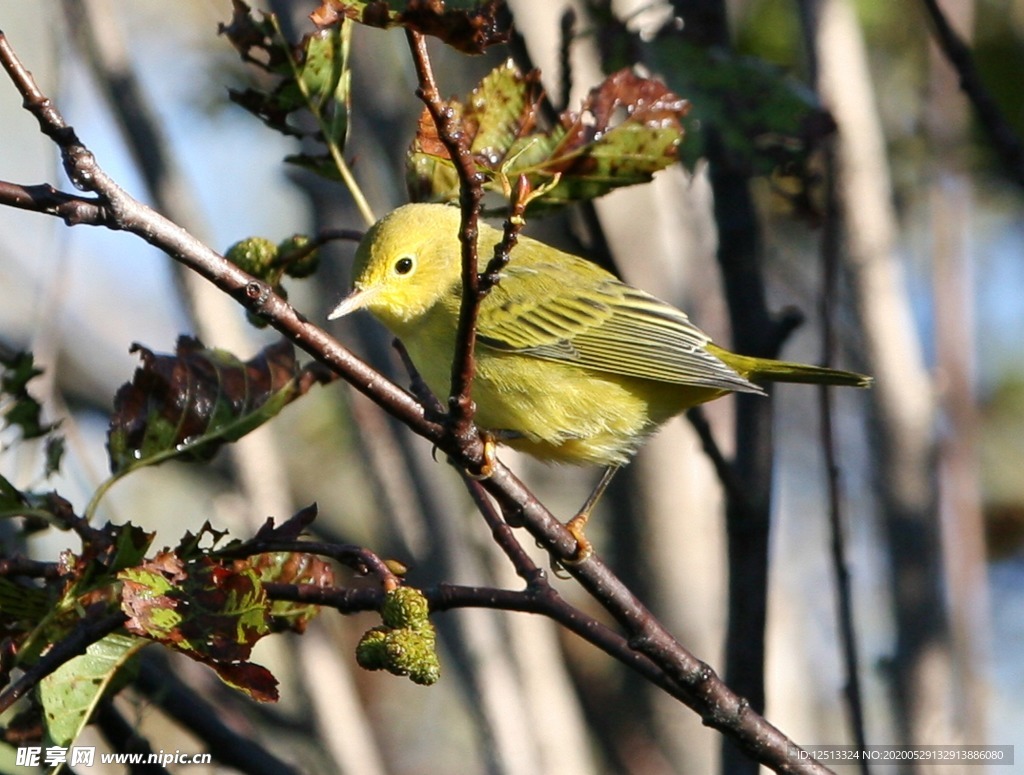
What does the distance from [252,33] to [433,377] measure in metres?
1.21

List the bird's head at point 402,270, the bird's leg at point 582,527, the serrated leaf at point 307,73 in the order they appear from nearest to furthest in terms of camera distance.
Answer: the bird's leg at point 582,527 → the serrated leaf at point 307,73 → the bird's head at point 402,270

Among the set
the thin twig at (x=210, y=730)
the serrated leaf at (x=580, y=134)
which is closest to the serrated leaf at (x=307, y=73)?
the serrated leaf at (x=580, y=134)

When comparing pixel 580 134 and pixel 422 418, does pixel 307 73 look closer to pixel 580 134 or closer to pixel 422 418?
pixel 580 134

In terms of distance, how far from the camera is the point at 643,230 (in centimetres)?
499

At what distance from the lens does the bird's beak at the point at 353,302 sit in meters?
3.34

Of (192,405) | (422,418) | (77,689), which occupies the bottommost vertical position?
(77,689)

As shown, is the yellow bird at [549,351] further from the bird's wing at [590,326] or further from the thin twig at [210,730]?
the thin twig at [210,730]

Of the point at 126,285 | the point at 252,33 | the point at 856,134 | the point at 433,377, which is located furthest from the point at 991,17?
the point at 126,285

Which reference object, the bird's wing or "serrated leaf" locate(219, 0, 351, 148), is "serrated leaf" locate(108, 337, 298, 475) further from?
the bird's wing

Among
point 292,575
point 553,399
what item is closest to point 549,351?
point 553,399

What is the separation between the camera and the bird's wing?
3.75 metres

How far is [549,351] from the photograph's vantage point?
3.79 m

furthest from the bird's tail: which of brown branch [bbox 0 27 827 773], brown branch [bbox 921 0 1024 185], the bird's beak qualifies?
brown branch [bbox 0 27 827 773]

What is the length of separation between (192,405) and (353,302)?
38.7 inches
